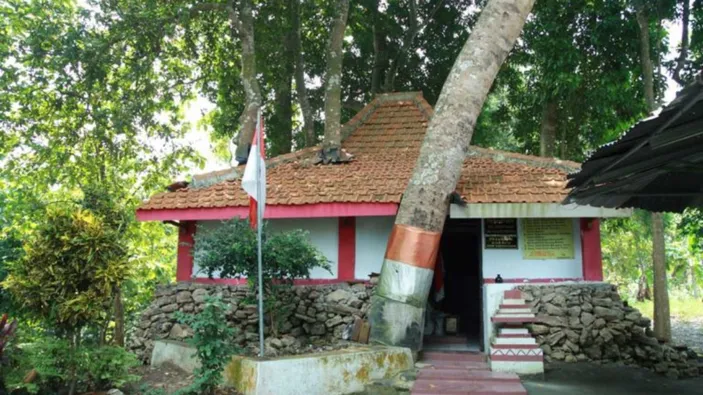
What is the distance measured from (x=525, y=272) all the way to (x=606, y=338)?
146 cm

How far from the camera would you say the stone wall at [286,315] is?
7.87 metres

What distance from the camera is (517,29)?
8141mm

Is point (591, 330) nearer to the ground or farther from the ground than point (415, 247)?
nearer to the ground

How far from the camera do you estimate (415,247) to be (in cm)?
729

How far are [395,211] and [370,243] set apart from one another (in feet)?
3.81

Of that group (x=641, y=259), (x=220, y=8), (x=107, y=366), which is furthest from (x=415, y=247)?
(x=641, y=259)

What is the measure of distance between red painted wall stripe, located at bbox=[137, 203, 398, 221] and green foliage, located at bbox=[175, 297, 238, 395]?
2407 millimetres

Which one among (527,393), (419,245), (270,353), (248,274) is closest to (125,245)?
(248,274)

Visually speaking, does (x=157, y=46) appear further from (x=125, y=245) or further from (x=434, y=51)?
(x=434, y=51)

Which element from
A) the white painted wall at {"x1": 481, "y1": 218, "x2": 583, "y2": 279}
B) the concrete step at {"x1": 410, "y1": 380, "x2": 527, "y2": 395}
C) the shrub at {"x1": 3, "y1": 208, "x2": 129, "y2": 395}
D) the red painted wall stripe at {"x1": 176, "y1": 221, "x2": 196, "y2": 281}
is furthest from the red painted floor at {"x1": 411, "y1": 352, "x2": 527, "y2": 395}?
the red painted wall stripe at {"x1": 176, "y1": 221, "x2": 196, "y2": 281}

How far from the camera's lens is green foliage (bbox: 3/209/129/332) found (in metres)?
5.67

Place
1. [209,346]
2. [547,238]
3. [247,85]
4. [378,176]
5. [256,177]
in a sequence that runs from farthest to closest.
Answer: [247,85], [378,176], [547,238], [256,177], [209,346]

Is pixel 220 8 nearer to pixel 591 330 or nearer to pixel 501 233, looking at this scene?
pixel 501 233

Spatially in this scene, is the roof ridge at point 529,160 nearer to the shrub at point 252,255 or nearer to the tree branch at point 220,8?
the shrub at point 252,255
